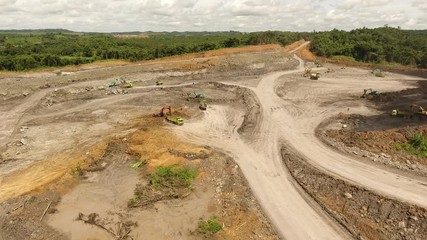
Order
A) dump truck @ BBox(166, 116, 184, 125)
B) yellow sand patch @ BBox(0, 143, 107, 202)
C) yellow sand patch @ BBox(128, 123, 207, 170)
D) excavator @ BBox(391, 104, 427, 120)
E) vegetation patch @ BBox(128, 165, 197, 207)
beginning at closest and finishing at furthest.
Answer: vegetation patch @ BBox(128, 165, 197, 207)
yellow sand patch @ BBox(0, 143, 107, 202)
yellow sand patch @ BBox(128, 123, 207, 170)
dump truck @ BBox(166, 116, 184, 125)
excavator @ BBox(391, 104, 427, 120)

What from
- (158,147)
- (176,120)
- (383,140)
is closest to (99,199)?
(158,147)

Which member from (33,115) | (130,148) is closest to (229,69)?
(33,115)

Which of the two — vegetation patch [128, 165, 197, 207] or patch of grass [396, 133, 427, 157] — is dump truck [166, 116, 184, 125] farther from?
patch of grass [396, 133, 427, 157]

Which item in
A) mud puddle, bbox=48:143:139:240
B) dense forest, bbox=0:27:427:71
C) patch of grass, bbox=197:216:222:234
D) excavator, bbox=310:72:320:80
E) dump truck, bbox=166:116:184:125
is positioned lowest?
mud puddle, bbox=48:143:139:240

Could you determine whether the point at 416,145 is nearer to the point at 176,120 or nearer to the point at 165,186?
the point at 165,186

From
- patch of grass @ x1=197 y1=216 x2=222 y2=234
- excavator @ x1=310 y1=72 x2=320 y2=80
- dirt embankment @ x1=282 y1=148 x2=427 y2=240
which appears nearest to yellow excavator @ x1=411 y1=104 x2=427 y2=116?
dirt embankment @ x1=282 y1=148 x2=427 y2=240
